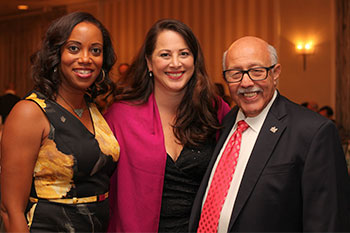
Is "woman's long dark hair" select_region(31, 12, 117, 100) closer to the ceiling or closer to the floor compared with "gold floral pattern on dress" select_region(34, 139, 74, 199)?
closer to the ceiling

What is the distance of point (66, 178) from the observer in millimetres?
Result: 1800

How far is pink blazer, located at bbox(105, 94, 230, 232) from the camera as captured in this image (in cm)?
218

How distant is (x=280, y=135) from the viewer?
1.75 metres

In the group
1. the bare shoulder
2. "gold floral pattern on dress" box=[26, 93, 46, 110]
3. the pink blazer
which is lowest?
the pink blazer

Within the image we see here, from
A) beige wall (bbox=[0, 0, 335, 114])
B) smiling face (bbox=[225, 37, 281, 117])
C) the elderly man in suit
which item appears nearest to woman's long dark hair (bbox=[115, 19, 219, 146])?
the elderly man in suit

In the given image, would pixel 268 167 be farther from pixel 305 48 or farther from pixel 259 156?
pixel 305 48

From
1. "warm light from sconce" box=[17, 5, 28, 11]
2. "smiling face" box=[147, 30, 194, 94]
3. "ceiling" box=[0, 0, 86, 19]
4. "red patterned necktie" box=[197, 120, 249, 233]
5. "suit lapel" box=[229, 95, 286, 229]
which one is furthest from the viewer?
"warm light from sconce" box=[17, 5, 28, 11]

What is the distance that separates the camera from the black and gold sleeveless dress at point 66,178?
5.81 feet

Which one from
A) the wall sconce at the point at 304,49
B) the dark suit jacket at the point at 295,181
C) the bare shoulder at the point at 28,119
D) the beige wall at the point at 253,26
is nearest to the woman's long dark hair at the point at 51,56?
the bare shoulder at the point at 28,119

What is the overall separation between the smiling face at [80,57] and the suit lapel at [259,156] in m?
0.87

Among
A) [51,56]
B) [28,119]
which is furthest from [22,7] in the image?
[28,119]

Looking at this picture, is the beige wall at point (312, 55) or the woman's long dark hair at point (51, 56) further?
the beige wall at point (312, 55)

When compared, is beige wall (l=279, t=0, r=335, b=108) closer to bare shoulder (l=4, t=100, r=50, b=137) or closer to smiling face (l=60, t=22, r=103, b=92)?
smiling face (l=60, t=22, r=103, b=92)

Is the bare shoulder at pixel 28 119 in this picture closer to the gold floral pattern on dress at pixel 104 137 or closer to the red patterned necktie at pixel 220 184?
the gold floral pattern on dress at pixel 104 137
